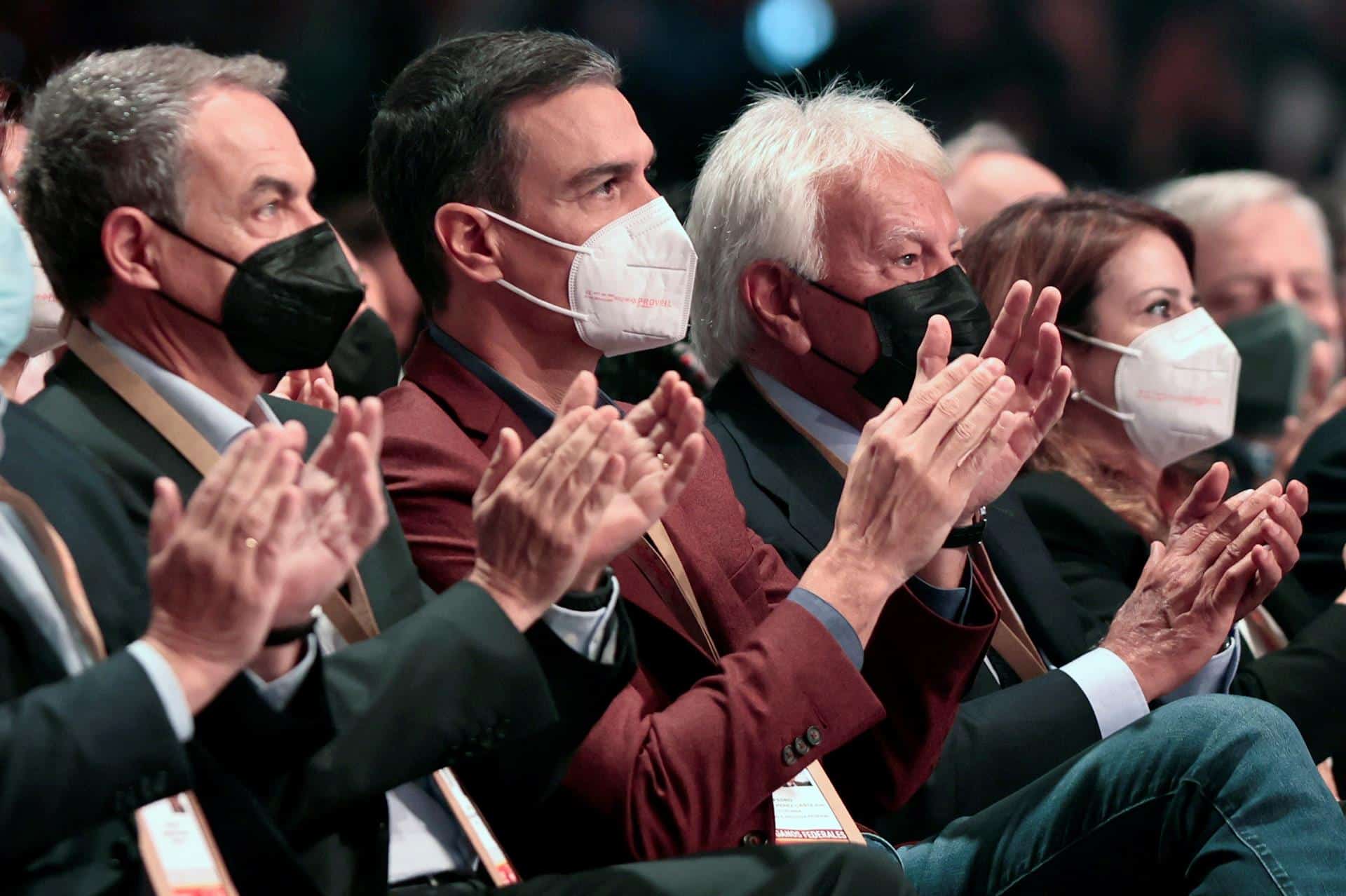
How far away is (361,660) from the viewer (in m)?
2.21

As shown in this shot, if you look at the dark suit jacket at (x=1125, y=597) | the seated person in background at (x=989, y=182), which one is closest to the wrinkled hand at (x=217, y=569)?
the dark suit jacket at (x=1125, y=597)

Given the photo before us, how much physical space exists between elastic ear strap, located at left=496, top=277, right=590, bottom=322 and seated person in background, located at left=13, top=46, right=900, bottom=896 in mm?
426

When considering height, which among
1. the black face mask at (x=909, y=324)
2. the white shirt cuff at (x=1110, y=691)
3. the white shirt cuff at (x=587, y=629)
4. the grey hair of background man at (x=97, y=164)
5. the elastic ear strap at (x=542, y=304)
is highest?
the grey hair of background man at (x=97, y=164)

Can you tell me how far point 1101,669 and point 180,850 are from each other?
6.15 feet

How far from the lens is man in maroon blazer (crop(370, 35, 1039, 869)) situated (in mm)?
2521

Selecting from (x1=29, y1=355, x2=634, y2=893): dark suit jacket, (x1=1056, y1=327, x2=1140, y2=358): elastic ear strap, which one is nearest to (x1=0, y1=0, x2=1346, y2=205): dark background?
(x1=1056, y1=327, x2=1140, y2=358): elastic ear strap

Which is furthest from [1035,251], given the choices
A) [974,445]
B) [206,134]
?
[206,134]

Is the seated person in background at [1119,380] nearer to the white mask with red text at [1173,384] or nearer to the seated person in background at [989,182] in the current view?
the white mask with red text at [1173,384]

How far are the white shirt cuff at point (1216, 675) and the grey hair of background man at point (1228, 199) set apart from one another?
9.62 ft

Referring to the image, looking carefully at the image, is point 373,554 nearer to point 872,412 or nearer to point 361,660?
point 361,660

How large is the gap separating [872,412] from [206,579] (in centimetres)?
199

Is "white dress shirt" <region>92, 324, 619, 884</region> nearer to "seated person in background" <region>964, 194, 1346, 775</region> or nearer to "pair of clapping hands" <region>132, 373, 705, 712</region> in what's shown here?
"pair of clapping hands" <region>132, 373, 705, 712</region>

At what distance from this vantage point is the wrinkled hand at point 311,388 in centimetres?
326

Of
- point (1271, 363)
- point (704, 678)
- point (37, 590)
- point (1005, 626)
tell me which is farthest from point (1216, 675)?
point (1271, 363)
